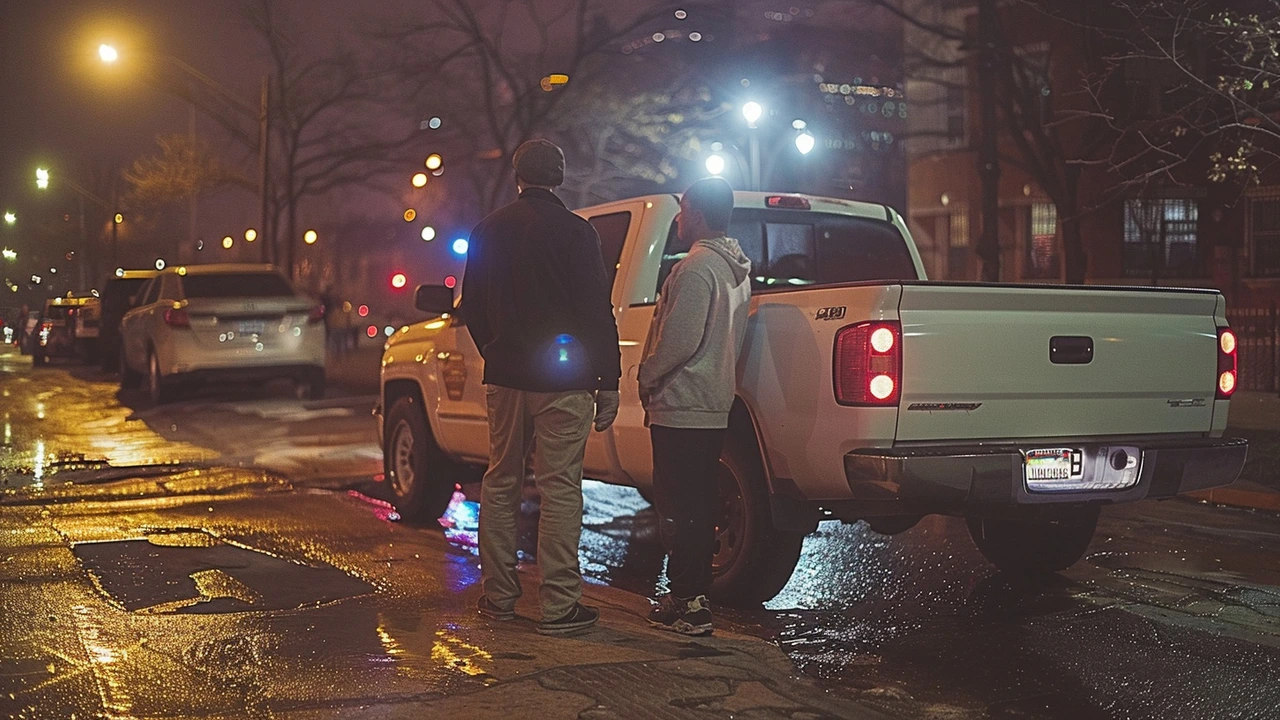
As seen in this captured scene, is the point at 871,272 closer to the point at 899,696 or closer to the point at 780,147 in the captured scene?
the point at 899,696

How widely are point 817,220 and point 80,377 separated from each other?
2063cm

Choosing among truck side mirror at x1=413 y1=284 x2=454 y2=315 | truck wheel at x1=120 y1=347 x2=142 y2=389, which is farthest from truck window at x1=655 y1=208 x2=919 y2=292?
truck wheel at x1=120 y1=347 x2=142 y2=389

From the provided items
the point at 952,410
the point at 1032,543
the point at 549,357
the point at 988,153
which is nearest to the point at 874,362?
the point at 952,410

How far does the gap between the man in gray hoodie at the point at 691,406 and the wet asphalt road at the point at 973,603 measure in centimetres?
42

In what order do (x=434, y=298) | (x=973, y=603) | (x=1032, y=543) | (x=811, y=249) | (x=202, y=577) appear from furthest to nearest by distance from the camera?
(x=434, y=298) → (x=811, y=249) → (x=1032, y=543) → (x=202, y=577) → (x=973, y=603)

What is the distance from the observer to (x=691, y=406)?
5.82 meters

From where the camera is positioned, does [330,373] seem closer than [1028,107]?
No

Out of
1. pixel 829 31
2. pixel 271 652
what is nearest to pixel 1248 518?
pixel 271 652

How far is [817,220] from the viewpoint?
25.7ft

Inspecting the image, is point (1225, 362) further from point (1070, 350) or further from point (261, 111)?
point (261, 111)

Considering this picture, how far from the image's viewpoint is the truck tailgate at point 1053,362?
5.70m

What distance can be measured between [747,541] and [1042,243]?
26.2m

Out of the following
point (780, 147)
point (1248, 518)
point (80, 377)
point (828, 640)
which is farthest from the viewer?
point (780, 147)

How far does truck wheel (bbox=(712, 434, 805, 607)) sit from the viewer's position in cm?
629
